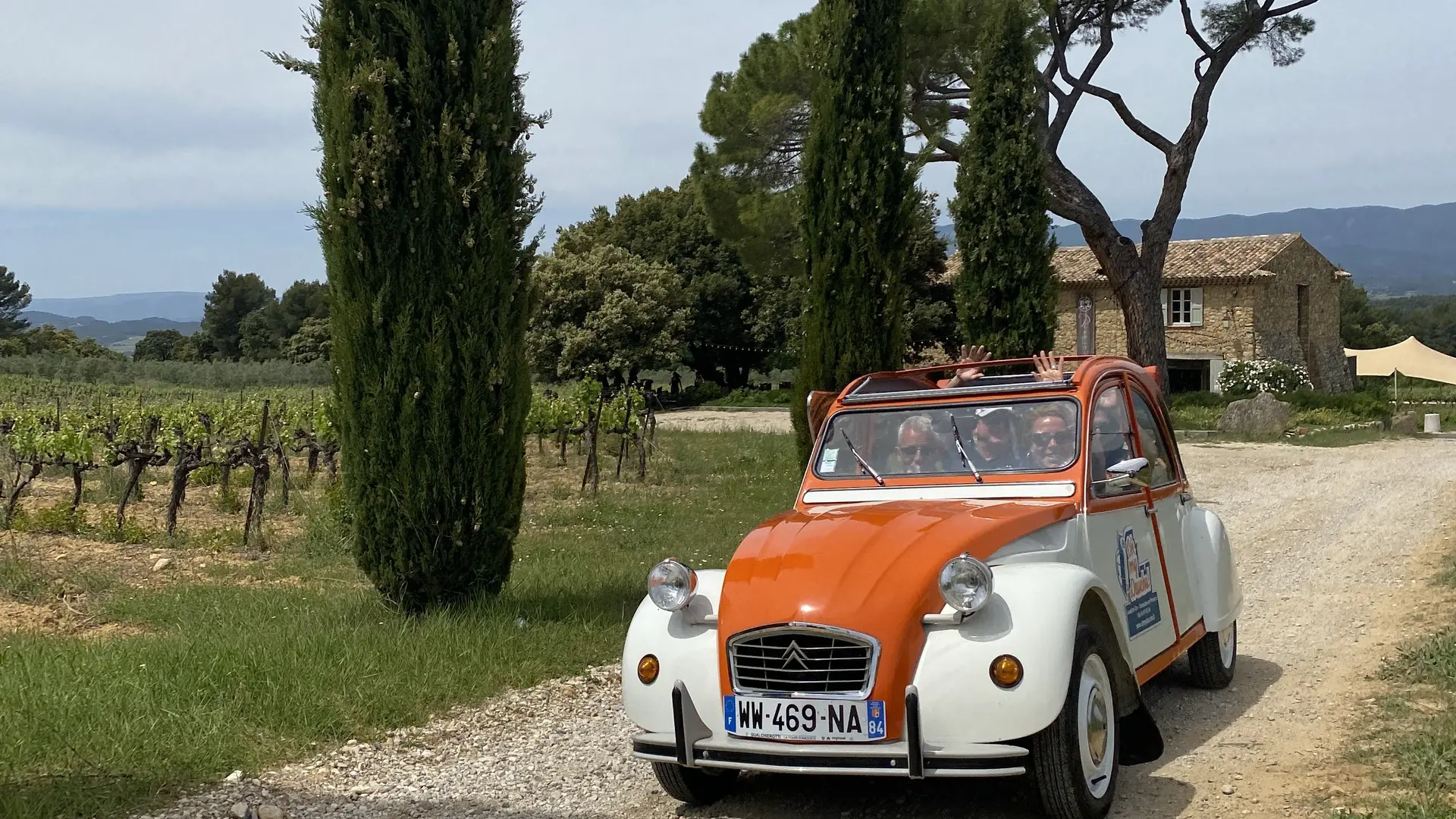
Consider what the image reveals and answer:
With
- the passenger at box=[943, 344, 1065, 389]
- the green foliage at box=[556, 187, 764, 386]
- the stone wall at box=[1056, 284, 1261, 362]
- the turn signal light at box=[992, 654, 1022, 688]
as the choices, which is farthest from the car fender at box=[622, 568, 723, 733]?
the green foliage at box=[556, 187, 764, 386]

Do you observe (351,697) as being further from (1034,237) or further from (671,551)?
(1034,237)

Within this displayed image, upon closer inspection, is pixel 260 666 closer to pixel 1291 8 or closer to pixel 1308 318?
pixel 1291 8

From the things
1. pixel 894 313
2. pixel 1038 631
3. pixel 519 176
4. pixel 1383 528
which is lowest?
pixel 1383 528

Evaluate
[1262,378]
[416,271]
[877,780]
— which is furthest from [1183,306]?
[877,780]

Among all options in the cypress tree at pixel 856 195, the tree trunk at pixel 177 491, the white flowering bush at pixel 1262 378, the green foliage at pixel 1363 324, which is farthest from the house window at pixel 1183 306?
the tree trunk at pixel 177 491

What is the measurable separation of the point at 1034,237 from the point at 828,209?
425cm

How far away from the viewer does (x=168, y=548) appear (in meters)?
12.0

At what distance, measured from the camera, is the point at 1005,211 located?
617 inches

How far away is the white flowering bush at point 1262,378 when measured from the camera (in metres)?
37.5

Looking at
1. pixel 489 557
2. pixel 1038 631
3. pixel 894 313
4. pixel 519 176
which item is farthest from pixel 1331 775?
pixel 894 313

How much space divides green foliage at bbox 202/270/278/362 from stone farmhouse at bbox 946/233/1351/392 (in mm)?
70452

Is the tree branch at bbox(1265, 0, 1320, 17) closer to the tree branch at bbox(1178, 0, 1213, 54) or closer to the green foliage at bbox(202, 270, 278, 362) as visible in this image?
the tree branch at bbox(1178, 0, 1213, 54)

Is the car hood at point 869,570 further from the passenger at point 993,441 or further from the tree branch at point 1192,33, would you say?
the tree branch at point 1192,33

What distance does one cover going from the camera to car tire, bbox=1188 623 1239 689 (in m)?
6.61
